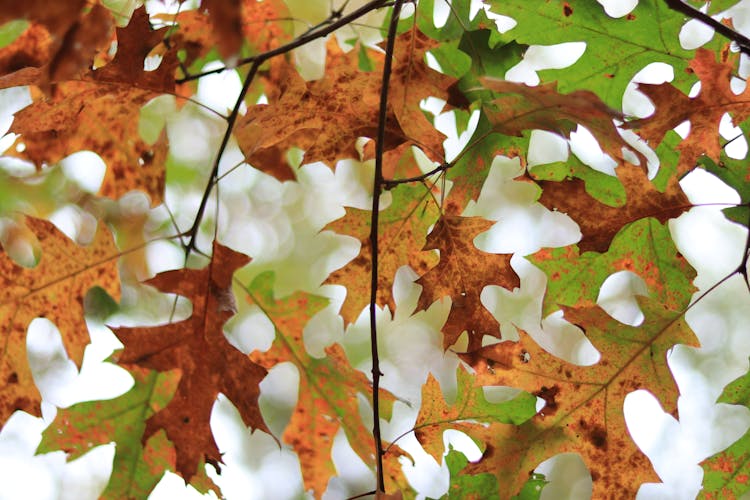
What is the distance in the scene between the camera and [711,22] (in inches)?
39.6

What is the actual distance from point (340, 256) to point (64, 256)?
4.09 metres

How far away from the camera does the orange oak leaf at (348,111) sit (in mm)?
1165

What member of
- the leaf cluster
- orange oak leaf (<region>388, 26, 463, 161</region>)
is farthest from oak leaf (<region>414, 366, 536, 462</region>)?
orange oak leaf (<region>388, 26, 463, 161</region>)

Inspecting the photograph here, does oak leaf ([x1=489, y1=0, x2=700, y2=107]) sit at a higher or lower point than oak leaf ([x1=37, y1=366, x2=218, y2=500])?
higher

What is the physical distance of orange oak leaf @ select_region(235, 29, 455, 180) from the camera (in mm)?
1165

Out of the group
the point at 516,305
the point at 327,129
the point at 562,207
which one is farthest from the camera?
the point at 516,305

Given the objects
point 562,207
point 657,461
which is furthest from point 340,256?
point 562,207

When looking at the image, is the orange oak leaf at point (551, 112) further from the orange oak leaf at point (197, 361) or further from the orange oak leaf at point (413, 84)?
the orange oak leaf at point (197, 361)

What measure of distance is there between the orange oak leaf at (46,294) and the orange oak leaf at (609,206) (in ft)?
2.58

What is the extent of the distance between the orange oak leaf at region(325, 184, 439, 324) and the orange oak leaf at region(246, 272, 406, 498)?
16 cm

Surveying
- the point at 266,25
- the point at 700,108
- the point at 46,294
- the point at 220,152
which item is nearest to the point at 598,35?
the point at 700,108

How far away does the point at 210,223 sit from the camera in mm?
4367

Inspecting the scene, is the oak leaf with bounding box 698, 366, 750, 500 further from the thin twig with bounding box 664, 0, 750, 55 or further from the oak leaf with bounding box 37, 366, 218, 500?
the oak leaf with bounding box 37, 366, 218, 500

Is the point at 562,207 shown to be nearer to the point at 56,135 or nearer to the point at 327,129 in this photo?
the point at 327,129
